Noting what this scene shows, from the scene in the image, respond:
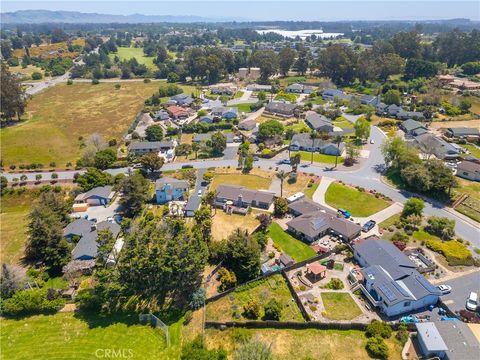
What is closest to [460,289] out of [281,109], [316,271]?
[316,271]

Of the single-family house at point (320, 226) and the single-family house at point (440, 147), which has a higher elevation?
the single-family house at point (440, 147)

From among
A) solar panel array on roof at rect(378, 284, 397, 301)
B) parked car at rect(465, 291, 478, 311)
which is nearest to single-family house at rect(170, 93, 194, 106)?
solar panel array on roof at rect(378, 284, 397, 301)

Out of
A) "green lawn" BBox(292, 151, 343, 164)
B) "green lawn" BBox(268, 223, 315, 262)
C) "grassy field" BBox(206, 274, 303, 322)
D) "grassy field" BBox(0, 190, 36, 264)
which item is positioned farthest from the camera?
"green lawn" BBox(292, 151, 343, 164)

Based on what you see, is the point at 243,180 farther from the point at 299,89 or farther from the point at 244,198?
the point at 299,89

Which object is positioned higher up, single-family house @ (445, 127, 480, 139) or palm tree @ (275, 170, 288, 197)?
single-family house @ (445, 127, 480, 139)

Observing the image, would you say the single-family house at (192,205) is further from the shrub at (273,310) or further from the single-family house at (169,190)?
the shrub at (273,310)

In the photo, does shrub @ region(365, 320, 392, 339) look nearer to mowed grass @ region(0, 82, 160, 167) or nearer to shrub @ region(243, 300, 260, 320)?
shrub @ region(243, 300, 260, 320)

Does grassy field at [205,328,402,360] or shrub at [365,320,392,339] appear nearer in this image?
grassy field at [205,328,402,360]

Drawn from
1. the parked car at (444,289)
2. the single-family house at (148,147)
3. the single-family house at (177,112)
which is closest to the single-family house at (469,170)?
the parked car at (444,289)
